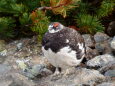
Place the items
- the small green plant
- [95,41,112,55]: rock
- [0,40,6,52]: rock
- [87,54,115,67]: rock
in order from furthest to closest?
[0,40,6,52]: rock → [95,41,112,55]: rock → the small green plant → [87,54,115,67]: rock

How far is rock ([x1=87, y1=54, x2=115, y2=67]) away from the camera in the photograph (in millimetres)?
3953

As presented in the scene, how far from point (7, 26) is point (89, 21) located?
869 millimetres

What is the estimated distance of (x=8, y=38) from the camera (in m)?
4.79

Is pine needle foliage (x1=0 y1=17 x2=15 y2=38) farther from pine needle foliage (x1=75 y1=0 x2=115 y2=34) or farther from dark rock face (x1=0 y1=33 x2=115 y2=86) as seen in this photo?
pine needle foliage (x1=75 y1=0 x2=115 y2=34)

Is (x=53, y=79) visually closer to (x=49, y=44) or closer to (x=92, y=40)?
(x=49, y=44)

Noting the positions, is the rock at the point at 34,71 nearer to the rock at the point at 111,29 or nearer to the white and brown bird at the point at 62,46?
the white and brown bird at the point at 62,46

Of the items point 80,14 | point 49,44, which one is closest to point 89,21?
point 80,14

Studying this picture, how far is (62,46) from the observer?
362 cm

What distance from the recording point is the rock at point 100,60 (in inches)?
156

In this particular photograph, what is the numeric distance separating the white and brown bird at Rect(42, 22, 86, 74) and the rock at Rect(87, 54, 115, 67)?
0.72 feet

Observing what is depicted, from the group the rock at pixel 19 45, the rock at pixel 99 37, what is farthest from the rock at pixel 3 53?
the rock at pixel 99 37

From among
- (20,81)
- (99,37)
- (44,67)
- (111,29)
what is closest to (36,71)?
(44,67)

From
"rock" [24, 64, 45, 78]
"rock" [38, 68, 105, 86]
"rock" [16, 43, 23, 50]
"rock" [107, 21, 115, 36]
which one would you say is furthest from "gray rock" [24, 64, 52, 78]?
"rock" [107, 21, 115, 36]

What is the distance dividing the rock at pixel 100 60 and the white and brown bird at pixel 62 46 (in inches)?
8.6
